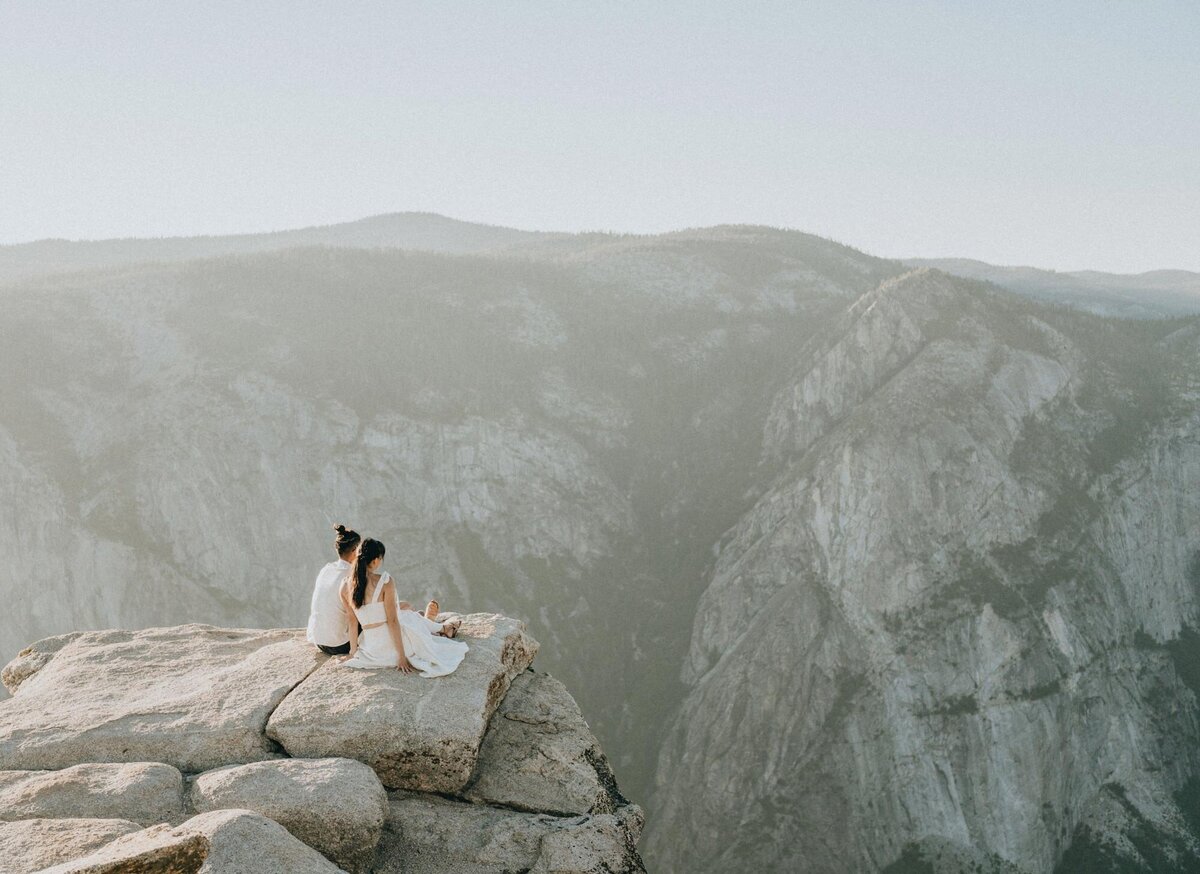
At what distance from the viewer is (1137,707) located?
35.2 m

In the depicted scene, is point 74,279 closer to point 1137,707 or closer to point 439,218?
point 1137,707

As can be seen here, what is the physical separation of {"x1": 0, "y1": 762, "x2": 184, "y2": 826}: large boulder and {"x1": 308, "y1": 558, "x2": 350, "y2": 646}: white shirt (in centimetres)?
272

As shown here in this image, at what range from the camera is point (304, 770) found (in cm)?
979

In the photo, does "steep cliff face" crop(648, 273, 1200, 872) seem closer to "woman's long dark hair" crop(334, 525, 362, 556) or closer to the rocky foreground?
the rocky foreground

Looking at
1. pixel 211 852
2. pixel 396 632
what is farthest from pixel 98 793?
pixel 396 632

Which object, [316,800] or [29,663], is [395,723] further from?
[29,663]

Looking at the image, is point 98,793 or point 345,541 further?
point 345,541

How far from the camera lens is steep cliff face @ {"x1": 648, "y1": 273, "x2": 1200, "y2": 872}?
109ft

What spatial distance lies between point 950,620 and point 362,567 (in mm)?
30995

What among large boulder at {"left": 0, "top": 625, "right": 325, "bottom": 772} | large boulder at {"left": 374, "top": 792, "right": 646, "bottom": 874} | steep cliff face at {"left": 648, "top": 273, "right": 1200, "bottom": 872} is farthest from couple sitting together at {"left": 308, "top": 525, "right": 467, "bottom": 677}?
steep cliff face at {"left": 648, "top": 273, "right": 1200, "bottom": 872}

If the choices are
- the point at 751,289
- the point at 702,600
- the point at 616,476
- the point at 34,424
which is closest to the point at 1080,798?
the point at 702,600

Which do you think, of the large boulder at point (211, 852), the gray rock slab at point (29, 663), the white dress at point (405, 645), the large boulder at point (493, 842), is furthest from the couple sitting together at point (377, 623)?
the gray rock slab at point (29, 663)

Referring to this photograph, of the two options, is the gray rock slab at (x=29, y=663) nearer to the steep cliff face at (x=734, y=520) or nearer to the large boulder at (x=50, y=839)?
the large boulder at (x=50, y=839)

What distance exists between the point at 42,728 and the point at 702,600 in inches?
1350
